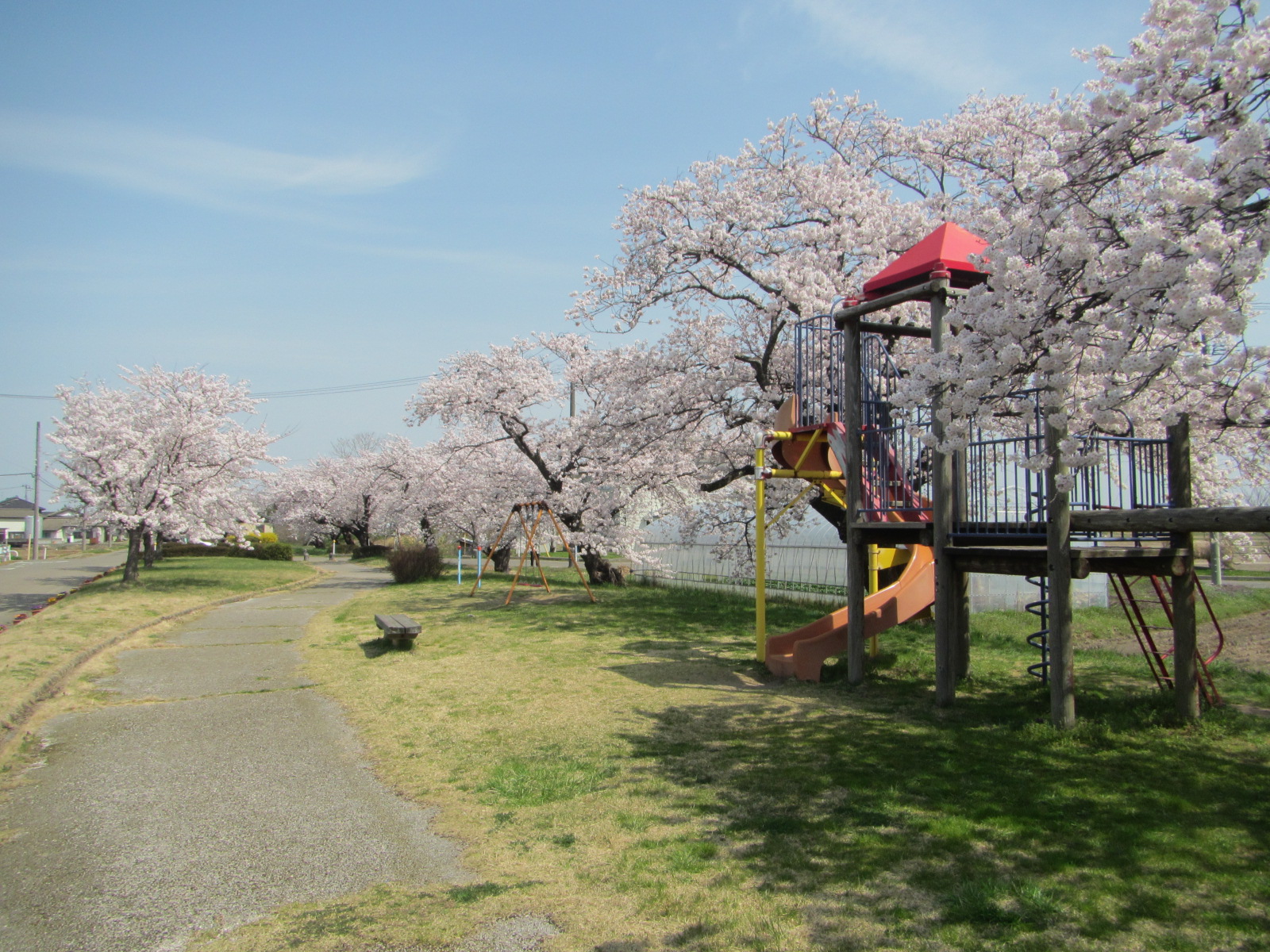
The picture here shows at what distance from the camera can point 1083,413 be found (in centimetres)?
495

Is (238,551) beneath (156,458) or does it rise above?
beneath

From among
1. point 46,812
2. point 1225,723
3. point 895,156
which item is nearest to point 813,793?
point 1225,723

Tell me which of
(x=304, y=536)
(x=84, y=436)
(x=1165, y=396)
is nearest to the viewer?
(x=1165, y=396)

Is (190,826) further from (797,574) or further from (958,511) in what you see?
(797,574)

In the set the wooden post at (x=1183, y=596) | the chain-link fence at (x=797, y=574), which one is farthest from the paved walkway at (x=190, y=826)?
the chain-link fence at (x=797, y=574)

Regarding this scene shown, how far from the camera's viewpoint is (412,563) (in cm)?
2602

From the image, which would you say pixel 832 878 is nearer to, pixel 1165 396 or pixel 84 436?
pixel 1165 396

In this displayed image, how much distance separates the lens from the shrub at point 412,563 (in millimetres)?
25984

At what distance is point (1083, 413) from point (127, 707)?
877 cm

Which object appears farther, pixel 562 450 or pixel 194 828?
pixel 562 450

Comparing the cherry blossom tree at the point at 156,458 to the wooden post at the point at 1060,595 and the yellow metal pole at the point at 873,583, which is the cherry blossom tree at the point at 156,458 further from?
the wooden post at the point at 1060,595

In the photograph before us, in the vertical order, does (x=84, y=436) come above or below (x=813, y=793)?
above

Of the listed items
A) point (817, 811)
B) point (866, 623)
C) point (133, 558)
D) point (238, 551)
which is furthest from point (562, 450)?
point (238, 551)

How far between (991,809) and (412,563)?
2300cm
